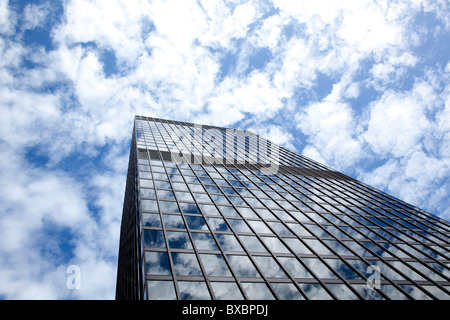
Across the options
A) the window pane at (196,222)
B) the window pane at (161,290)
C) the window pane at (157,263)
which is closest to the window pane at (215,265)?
the window pane at (157,263)

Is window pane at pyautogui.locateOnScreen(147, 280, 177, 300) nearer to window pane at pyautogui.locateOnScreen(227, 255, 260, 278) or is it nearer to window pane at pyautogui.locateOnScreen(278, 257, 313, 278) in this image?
window pane at pyautogui.locateOnScreen(227, 255, 260, 278)

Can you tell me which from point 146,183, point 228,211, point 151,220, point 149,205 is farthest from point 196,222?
point 146,183

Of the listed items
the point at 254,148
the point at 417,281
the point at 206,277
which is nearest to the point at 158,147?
the point at 254,148

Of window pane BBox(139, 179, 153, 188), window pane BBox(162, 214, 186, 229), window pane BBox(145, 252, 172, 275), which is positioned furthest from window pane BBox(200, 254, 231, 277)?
window pane BBox(139, 179, 153, 188)

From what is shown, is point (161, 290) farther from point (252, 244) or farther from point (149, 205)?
point (149, 205)

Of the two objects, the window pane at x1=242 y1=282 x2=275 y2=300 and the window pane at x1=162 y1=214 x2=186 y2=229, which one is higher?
the window pane at x1=162 y1=214 x2=186 y2=229

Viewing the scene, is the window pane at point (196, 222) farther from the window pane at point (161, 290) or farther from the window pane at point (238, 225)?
the window pane at point (161, 290)

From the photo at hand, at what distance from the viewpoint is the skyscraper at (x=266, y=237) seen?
14016 millimetres

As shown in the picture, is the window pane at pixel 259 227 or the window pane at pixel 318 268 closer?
the window pane at pixel 318 268

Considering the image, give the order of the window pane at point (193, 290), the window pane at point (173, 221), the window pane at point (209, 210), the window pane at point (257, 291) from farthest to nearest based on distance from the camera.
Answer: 1. the window pane at point (209, 210)
2. the window pane at point (173, 221)
3. the window pane at point (257, 291)
4. the window pane at point (193, 290)

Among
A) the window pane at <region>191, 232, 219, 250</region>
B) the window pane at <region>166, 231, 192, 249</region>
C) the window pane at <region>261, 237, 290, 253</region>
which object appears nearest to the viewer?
the window pane at <region>166, 231, 192, 249</region>

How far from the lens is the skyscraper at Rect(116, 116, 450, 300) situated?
1402 cm

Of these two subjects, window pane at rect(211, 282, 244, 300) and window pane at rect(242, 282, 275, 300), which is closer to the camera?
window pane at rect(211, 282, 244, 300)

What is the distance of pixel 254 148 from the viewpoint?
47.3 metres
